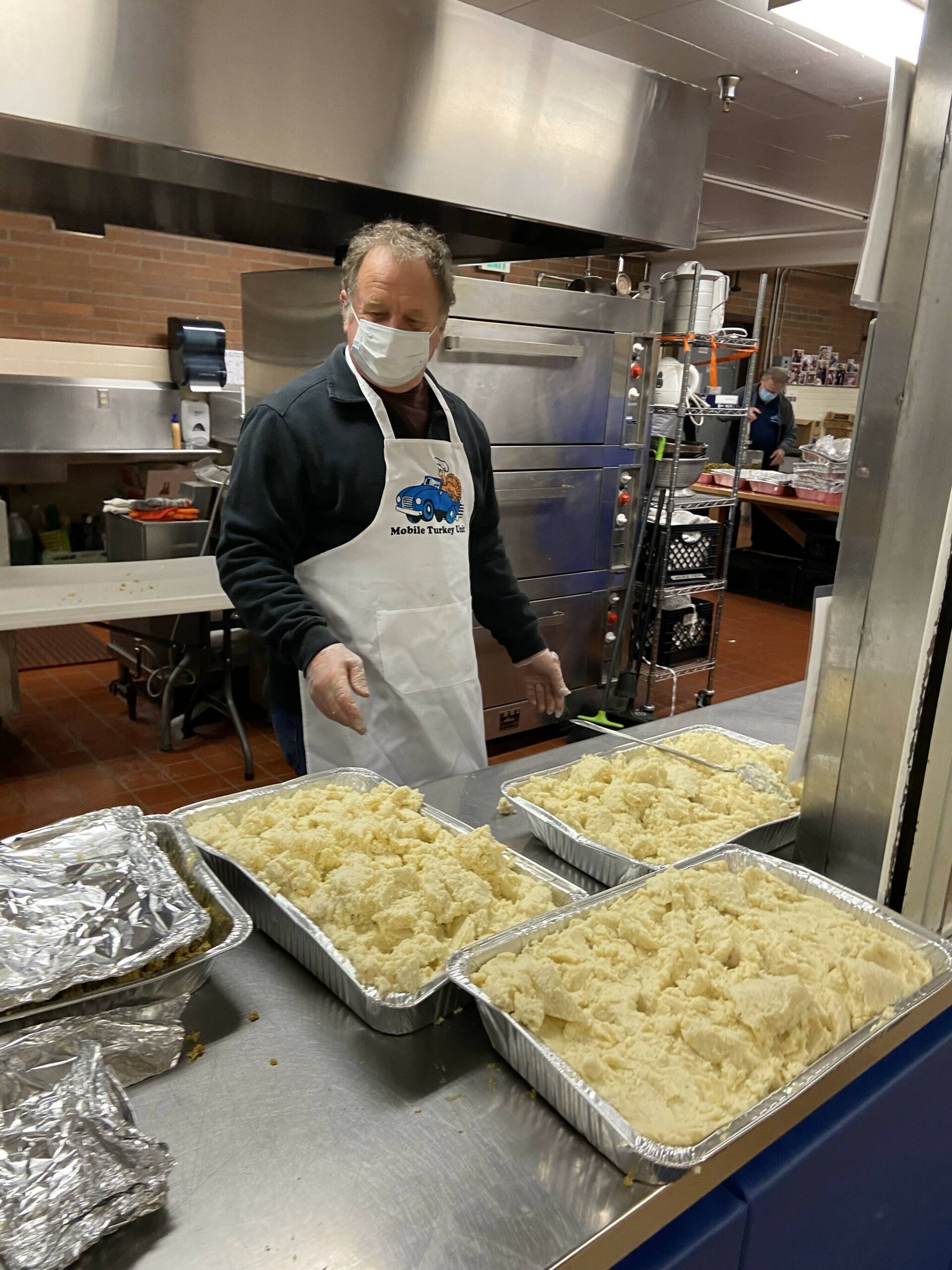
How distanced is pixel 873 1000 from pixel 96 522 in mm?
5810

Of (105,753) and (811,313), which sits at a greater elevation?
(811,313)

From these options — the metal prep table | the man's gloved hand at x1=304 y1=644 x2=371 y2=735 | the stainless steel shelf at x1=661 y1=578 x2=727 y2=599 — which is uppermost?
the man's gloved hand at x1=304 y1=644 x2=371 y2=735

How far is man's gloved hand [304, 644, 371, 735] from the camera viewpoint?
1.65 meters

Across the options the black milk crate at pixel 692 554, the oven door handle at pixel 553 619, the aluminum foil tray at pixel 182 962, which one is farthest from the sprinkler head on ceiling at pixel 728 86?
the aluminum foil tray at pixel 182 962

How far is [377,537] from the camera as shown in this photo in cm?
201

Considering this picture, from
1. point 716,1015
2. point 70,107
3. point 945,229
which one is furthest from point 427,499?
point 716,1015

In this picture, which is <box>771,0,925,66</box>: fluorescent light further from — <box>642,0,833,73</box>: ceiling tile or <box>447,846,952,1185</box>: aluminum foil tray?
<box>447,846,952,1185</box>: aluminum foil tray

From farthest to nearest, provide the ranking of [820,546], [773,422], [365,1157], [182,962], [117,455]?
[773,422]
[820,546]
[117,455]
[182,962]
[365,1157]

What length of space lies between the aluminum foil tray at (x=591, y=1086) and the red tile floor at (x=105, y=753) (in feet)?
8.78

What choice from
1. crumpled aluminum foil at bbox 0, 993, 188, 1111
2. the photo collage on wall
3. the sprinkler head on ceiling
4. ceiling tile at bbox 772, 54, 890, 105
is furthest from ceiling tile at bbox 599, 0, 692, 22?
the photo collage on wall

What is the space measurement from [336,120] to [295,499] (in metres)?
0.71

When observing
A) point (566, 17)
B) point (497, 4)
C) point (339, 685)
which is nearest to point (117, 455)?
point (497, 4)

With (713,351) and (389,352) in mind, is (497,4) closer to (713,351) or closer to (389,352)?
(713,351)

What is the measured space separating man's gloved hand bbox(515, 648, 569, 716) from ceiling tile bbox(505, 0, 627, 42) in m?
3.05
